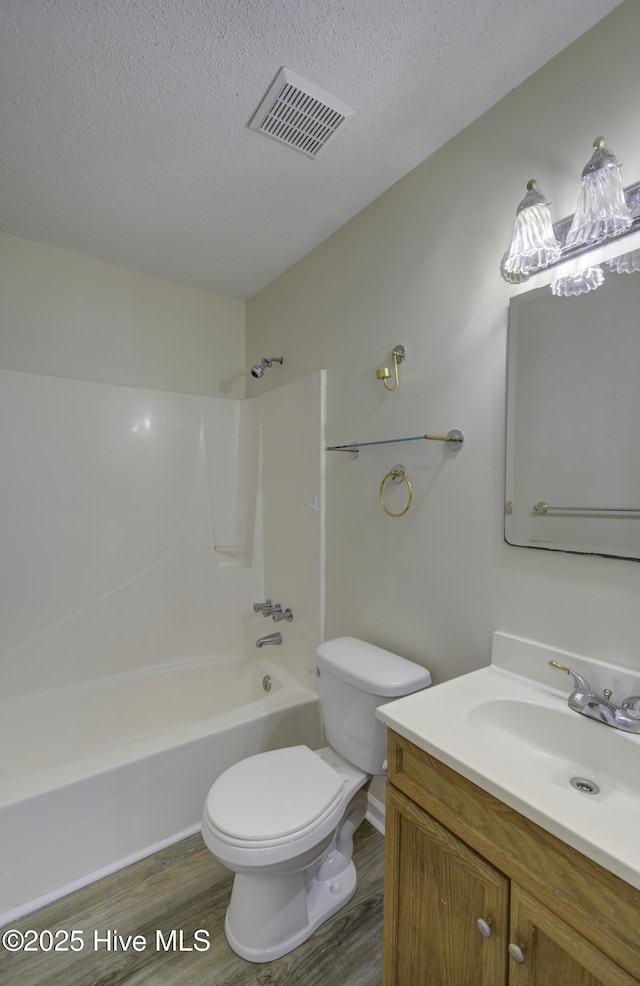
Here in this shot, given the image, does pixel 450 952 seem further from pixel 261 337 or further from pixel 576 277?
pixel 261 337

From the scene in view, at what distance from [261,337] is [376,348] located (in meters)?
1.03

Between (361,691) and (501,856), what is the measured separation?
665 millimetres

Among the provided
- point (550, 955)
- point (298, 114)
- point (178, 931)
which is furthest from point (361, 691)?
point (298, 114)

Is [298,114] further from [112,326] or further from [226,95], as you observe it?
[112,326]

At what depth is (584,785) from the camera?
92 centimetres

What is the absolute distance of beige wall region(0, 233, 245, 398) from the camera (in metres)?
2.06

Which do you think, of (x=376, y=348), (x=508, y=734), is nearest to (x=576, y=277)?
(x=376, y=348)

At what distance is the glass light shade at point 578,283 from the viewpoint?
108 cm

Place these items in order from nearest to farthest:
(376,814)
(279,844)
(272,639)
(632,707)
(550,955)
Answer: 1. (550,955)
2. (632,707)
3. (279,844)
4. (376,814)
5. (272,639)

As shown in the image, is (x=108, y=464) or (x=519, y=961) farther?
(x=108, y=464)

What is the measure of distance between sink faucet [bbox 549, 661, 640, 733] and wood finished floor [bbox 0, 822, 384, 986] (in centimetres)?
99

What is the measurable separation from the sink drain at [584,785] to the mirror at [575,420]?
0.49 metres

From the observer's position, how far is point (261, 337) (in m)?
2.56

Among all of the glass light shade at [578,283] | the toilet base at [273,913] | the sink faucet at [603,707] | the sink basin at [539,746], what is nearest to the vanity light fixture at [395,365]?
the glass light shade at [578,283]
